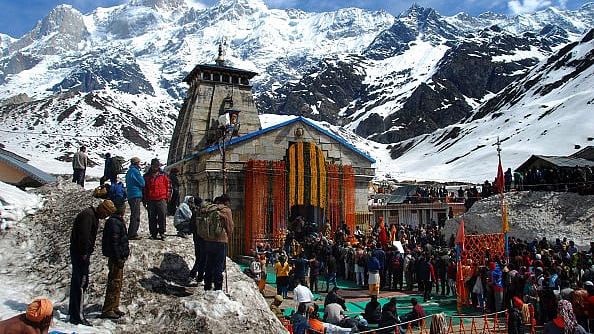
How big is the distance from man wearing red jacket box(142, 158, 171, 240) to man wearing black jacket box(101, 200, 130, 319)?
234cm

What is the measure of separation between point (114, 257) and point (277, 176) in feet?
50.8

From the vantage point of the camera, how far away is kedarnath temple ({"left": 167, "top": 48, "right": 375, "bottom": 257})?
21.1 m

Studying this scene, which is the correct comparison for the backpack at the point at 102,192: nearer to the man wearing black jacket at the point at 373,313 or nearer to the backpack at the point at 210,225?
the backpack at the point at 210,225

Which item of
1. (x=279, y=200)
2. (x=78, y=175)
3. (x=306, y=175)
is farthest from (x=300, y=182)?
(x=78, y=175)

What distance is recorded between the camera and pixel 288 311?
38.6 ft

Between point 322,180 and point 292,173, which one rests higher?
point 292,173

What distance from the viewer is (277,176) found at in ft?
71.9

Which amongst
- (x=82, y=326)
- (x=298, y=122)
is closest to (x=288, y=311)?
(x=82, y=326)

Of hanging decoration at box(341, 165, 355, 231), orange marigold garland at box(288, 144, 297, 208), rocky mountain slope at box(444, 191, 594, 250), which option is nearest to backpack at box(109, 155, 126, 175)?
orange marigold garland at box(288, 144, 297, 208)

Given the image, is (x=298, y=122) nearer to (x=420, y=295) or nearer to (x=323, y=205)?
(x=323, y=205)

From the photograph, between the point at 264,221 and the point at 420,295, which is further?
the point at 264,221

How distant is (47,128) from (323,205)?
119m

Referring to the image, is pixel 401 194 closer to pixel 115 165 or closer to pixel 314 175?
pixel 314 175

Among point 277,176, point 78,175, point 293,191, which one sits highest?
point 277,176
